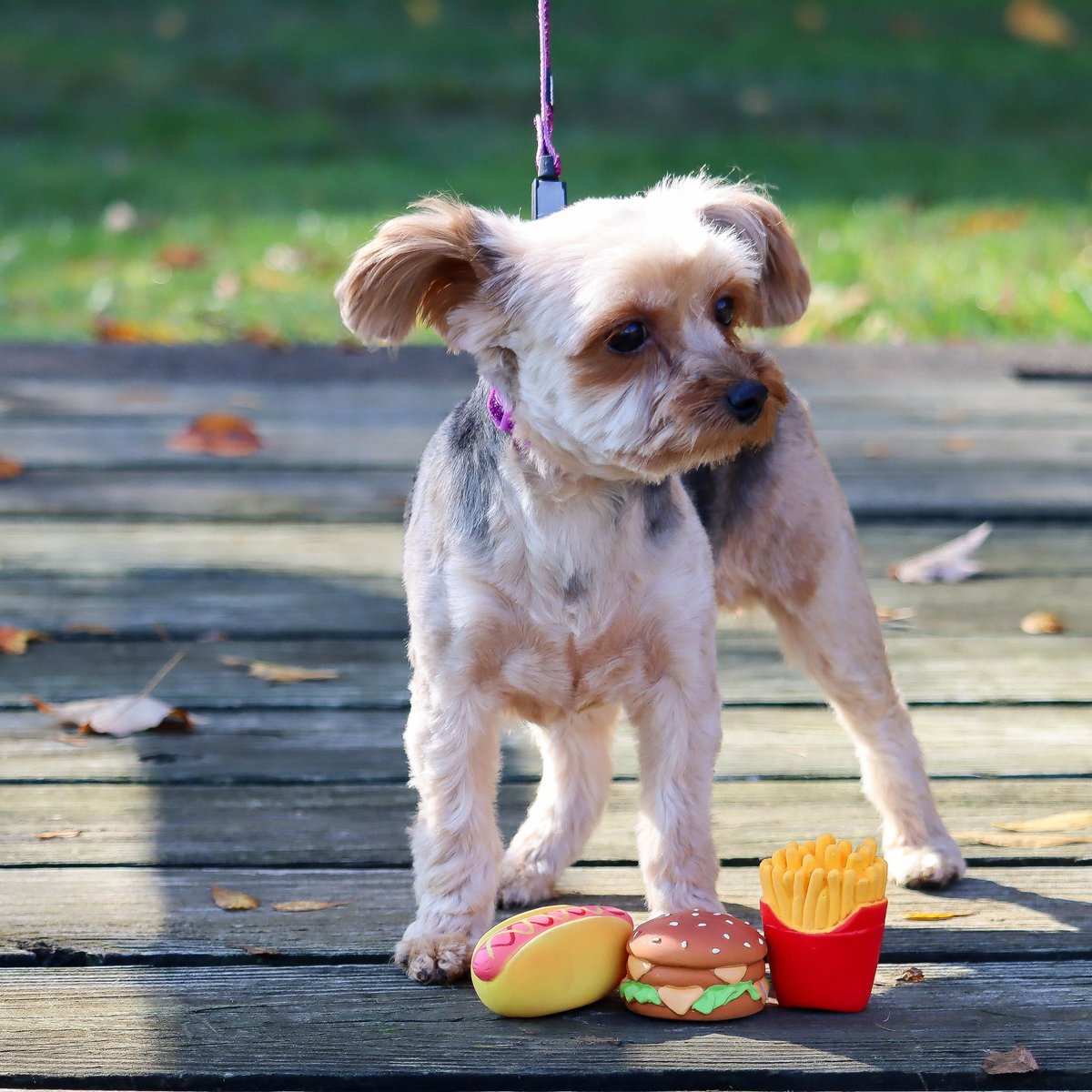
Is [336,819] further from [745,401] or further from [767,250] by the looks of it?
[767,250]

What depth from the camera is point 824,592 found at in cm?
325

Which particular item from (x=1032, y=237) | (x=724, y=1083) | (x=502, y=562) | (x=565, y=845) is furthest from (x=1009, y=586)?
(x=1032, y=237)

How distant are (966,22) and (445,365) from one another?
10773 millimetres

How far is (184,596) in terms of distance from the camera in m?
4.64

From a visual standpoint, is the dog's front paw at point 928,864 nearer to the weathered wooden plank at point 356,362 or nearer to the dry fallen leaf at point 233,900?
the dry fallen leaf at point 233,900

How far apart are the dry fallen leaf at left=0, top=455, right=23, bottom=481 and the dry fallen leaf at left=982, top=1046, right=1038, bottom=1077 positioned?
4158 mm

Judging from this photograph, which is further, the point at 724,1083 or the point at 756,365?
the point at 756,365

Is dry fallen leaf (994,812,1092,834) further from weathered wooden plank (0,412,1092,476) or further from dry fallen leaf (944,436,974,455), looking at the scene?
dry fallen leaf (944,436,974,455)

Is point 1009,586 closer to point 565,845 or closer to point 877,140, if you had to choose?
point 565,845

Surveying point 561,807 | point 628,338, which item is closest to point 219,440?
point 561,807

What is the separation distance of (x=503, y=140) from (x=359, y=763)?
978cm

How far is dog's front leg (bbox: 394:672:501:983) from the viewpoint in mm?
2828

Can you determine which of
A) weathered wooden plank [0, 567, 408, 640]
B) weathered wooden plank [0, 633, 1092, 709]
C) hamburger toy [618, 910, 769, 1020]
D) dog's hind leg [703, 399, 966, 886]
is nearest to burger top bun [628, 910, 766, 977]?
hamburger toy [618, 910, 769, 1020]

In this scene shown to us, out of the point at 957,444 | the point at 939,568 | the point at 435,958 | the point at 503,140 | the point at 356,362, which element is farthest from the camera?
the point at 503,140
